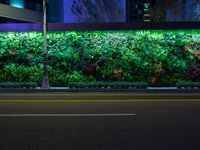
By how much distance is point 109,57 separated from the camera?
83.7 feet

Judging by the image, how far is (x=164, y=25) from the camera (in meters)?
25.5

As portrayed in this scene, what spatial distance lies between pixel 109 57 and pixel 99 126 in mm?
16115

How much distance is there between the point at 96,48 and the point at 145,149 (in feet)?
60.9

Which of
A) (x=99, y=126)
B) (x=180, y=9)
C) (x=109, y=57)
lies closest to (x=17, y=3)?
(x=180, y=9)

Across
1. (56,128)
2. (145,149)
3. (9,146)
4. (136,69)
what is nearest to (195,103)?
(56,128)

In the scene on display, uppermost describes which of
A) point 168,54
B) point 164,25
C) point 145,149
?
point 164,25

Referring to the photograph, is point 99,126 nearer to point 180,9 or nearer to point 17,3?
point 180,9

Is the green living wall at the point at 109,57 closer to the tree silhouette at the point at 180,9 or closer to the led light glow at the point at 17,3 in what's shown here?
the tree silhouette at the point at 180,9

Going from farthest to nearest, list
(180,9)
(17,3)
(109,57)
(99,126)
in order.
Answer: (17,3) → (180,9) → (109,57) → (99,126)

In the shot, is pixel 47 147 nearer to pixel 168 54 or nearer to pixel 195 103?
pixel 195 103

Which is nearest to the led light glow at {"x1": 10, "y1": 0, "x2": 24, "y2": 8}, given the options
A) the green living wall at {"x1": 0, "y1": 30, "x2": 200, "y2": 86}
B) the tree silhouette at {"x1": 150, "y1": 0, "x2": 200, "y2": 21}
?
the tree silhouette at {"x1": 150, "y1": 0, "x2": 200, "y2": 21}

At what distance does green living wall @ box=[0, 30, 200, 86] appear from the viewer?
2527cm

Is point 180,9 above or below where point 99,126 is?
above

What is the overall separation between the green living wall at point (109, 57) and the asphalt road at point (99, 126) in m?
11.3
